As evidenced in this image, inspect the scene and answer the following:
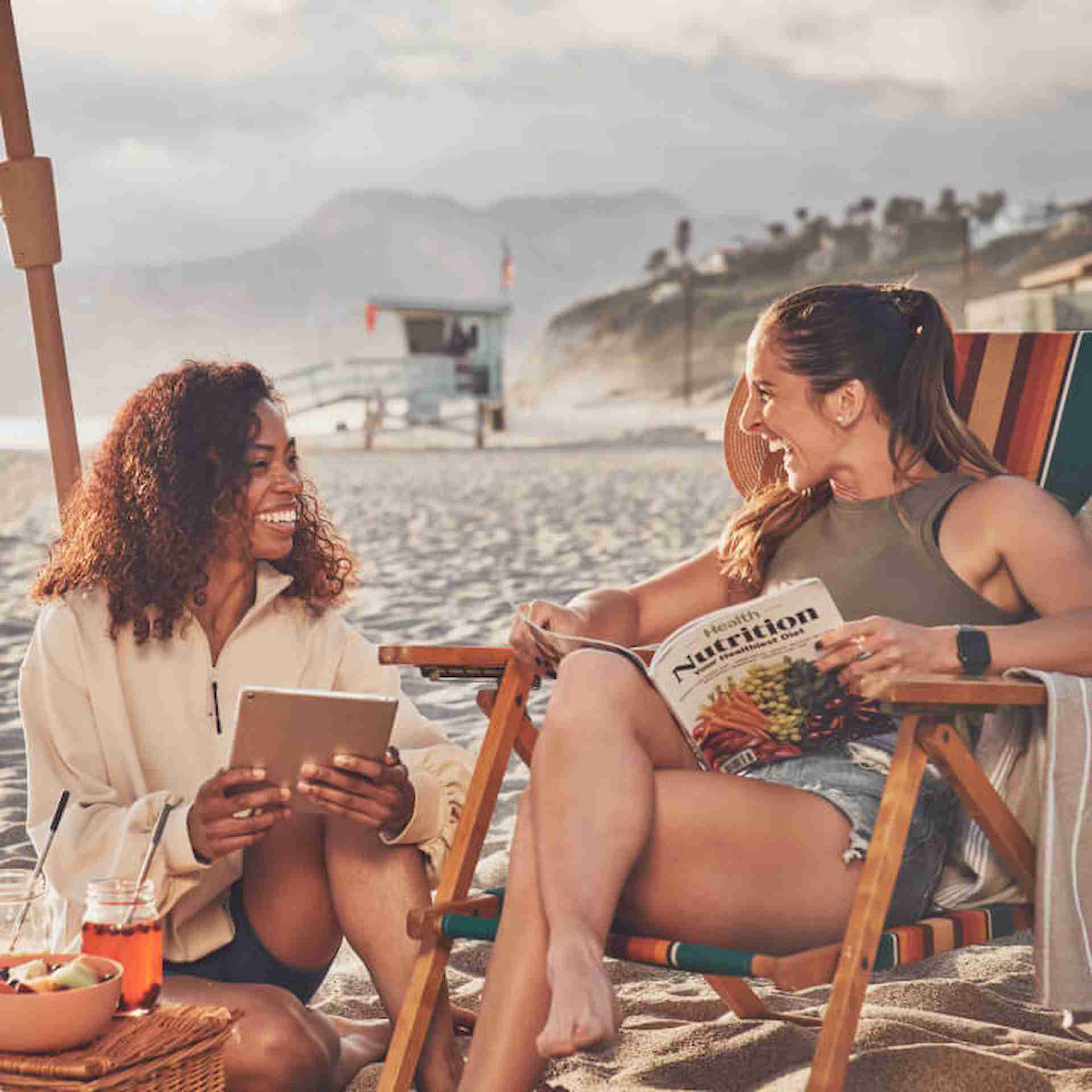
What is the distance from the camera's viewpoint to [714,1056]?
2688mm

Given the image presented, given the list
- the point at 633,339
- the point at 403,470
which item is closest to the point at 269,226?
the point at 633,339

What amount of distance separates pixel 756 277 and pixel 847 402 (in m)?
80.4

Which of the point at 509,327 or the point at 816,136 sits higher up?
the point at 816,136

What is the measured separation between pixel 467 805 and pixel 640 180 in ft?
584

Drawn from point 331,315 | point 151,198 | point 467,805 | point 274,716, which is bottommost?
point 331,315

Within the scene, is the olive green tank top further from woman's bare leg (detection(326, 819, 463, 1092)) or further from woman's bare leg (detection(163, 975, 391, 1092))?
woman's bare leg (detection(163, 975, 391, 1092))

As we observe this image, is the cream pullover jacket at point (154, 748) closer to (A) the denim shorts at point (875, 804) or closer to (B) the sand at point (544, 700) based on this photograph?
→ (B) the sand at point (544, 700)

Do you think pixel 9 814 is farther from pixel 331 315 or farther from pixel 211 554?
pixel 331 315

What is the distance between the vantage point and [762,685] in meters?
2.35

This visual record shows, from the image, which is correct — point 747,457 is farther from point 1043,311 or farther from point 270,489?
point 1043,311

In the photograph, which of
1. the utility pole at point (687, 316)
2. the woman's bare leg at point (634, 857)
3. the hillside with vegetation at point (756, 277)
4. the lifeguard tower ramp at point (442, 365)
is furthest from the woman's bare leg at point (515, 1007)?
the hillside with vegetation at point (756, 277)

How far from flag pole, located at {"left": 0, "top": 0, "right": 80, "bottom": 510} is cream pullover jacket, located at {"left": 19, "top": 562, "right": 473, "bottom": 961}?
54 centimetres

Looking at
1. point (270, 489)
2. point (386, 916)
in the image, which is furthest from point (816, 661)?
point (270, 489)

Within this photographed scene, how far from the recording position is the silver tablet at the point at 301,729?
A: 7.19 feet
